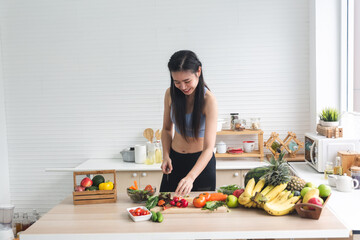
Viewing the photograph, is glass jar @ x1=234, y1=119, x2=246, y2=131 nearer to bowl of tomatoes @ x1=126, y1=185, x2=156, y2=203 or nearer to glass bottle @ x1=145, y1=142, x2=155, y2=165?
glass bottle @ x1=145, y1=142, x2=155, y2=165

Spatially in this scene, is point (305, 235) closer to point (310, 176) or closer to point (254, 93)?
point (310, 176)

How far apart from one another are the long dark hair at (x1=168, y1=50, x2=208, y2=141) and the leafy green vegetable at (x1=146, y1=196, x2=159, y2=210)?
0.64 meters

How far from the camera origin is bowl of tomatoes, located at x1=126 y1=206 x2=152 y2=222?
2084 millimetres

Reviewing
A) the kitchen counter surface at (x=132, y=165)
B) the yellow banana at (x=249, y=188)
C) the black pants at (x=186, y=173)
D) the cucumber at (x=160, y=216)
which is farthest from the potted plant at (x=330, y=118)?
the cucumber at (x=160, y=216)

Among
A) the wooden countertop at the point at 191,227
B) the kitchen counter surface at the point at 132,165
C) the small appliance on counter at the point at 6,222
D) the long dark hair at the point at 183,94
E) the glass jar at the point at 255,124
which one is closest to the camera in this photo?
the wooden countertop at the point at 191,227

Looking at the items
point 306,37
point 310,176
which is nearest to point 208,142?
point 310,176

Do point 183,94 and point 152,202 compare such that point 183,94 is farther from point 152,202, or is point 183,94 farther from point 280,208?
point 280,208

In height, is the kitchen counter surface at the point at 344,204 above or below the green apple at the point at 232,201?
below

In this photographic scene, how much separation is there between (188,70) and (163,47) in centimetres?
206

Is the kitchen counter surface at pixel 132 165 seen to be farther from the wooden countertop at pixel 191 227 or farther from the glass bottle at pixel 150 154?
the wooden countertop at pixel 191 227

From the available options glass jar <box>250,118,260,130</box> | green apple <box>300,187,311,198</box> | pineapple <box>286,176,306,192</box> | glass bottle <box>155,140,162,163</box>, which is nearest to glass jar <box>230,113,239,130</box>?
glass jar <box>250,118,260,130</box>

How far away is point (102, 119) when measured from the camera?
453 centimetres

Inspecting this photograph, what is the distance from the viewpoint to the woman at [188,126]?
96.5 inches

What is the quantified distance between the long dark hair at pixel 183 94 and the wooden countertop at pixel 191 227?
782 mm
